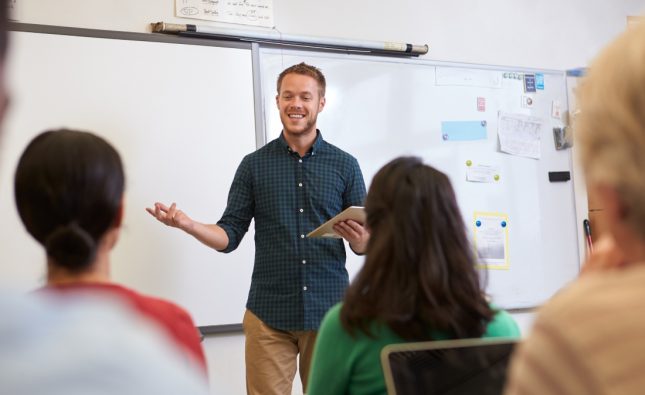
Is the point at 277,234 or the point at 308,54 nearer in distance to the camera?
the point at 277,234

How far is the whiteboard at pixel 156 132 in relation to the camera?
315 cm

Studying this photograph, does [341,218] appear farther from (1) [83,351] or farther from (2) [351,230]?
(1) [83,351]

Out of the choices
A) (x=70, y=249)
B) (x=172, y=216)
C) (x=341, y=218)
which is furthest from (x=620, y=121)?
(x=172, y=216)

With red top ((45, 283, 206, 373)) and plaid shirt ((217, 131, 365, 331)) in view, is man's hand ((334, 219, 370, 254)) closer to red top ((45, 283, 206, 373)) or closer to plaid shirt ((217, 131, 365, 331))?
plaid shirt ((217, 131, 365, 331))

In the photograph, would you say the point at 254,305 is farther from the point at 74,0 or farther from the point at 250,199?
the point at 74,0

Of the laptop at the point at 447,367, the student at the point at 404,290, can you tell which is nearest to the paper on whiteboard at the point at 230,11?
the student at the point at 404,290

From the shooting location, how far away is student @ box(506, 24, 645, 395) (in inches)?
25.0

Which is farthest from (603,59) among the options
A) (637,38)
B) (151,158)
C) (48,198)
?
(151,158)

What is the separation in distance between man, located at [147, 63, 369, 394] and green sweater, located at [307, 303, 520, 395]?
136cm

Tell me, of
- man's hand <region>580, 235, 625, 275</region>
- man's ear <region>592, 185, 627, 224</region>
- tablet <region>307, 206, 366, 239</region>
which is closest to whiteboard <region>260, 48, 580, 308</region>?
tablet <region>307, 206, 366, 239</region>

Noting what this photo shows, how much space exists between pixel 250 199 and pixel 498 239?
175cm

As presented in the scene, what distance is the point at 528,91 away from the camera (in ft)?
14.5

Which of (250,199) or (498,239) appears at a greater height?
(250,199)

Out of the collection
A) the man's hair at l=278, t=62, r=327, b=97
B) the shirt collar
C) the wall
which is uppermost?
the wall
